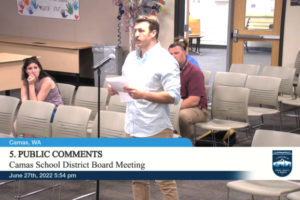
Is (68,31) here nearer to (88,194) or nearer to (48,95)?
(48,95)

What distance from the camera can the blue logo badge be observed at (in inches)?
138

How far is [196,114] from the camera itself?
567 centimetres

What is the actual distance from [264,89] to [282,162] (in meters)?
2.95

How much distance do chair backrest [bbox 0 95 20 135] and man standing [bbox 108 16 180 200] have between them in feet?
6.25

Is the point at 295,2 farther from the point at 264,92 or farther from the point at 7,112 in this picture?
the point at 7,112

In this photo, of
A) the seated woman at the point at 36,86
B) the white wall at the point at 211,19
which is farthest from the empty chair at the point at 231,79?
the white wall at the point at 211,19

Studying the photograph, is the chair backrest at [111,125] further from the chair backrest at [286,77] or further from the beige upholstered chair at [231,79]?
the chair backrest at [286,77]

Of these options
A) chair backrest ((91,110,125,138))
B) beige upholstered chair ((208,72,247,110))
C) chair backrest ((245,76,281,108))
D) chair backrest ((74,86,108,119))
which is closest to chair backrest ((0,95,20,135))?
chair backrest ((74,86,108,119))

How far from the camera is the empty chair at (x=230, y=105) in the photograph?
5.75 m

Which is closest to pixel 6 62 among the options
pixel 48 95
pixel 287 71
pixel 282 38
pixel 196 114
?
pixel 48 95

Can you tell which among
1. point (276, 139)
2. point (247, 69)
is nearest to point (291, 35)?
point (247, 69)

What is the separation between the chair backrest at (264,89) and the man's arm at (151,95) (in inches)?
124

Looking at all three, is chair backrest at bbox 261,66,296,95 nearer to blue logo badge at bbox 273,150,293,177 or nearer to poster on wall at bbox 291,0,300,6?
poster on wall at bbox 291,0,300,6

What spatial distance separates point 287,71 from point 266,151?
12.9 ft
